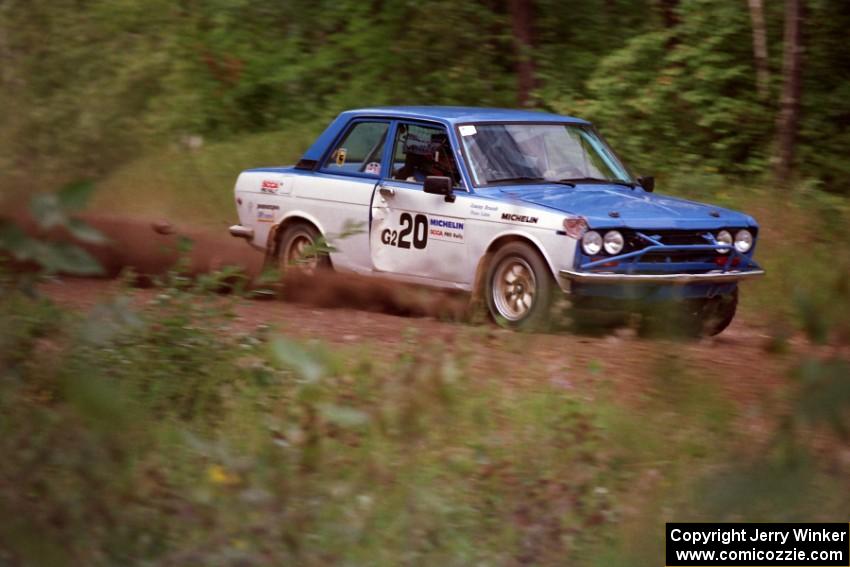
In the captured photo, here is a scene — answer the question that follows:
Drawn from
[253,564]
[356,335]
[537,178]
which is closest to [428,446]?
[253,564]

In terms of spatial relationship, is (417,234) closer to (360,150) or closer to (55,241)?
(360,150)

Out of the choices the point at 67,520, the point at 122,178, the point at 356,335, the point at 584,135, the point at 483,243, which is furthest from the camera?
the point at 122,178

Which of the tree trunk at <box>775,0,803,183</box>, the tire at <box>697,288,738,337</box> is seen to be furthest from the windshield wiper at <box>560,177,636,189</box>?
the tree trunk at <box>775,0,803,183</box>

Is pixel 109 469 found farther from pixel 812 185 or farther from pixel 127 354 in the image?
pixel 812 185

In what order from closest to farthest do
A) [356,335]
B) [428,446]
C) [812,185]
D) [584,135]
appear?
[428,446] → [356,335] → [584,135] → [812,185]

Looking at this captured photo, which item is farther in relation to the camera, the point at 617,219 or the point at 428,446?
the point at 617,219

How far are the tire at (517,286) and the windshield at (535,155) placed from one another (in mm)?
701

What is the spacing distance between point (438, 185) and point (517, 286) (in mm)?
934

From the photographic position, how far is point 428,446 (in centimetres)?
491

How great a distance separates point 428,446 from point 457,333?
1.53 metres

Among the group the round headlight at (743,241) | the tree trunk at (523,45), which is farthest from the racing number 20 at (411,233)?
the tree trunk at (523,45)

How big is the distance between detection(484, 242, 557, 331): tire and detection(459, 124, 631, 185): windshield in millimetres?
701

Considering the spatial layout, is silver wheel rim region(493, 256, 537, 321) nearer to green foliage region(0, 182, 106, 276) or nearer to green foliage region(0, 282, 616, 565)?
green foliage region(0, 282, 616, 565)

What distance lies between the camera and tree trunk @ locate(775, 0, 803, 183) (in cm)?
1214
